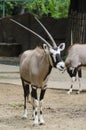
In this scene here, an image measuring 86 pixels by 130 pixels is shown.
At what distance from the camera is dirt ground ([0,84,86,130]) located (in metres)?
9.92

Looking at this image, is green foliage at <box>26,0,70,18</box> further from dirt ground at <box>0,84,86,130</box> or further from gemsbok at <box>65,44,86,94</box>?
dirt ground at <box>0,84,86,130</box>

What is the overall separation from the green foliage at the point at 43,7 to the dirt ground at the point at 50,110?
2417cm

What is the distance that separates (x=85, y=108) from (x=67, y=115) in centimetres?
119

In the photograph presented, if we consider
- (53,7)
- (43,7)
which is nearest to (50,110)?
(53,7)

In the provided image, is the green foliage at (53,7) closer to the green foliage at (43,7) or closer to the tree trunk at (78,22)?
the green foliage at (43,7)

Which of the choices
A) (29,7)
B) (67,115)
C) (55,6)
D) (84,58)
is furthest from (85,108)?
(29,7)

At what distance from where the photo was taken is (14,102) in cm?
1312

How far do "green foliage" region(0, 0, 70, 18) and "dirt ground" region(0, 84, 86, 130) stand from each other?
2417 cm

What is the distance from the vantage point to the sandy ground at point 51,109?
994 centimetres

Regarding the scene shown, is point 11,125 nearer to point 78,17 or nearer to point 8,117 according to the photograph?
point 8,117

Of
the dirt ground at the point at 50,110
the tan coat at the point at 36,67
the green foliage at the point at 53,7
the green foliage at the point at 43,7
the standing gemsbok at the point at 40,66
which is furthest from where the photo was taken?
the green foliage at the point at 43,7

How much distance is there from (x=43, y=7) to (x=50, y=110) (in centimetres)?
3018

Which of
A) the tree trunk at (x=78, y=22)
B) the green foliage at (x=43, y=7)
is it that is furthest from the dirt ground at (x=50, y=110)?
the green foliage at (x=43, y=7)

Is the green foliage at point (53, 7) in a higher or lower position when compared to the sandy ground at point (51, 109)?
lower
